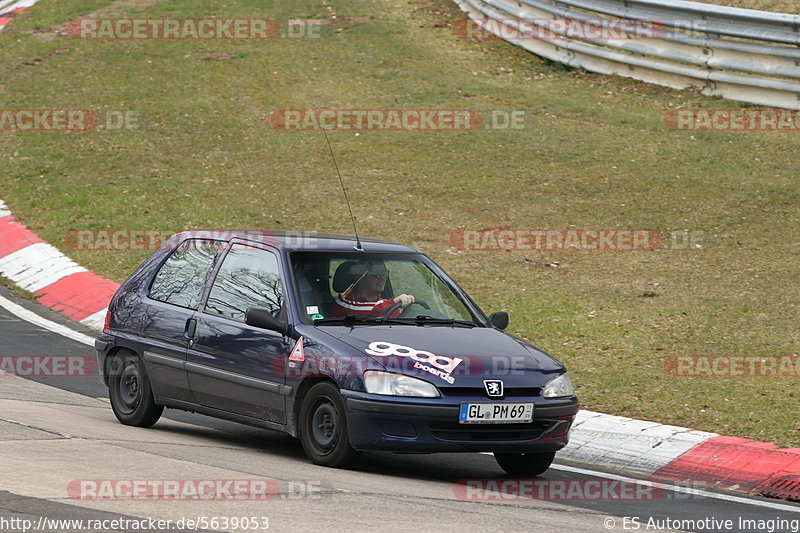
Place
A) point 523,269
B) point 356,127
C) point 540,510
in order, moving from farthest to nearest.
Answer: point 356,127 → point 523,269 → point 540,510

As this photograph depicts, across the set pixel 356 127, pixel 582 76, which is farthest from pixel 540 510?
pixel 582 76

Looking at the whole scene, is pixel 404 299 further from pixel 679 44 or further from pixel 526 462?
pixel 679 44

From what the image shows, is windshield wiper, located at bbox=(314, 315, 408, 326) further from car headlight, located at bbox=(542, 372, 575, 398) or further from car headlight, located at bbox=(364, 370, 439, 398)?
car headlight, located at bbox=(542, 372, 575, 398)

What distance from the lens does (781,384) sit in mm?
9953

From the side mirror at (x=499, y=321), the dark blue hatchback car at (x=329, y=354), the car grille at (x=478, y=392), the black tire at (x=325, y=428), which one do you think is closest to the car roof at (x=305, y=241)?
the dark blue hatchback car at (x=329, y=354)

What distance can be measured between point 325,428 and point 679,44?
1295 cm

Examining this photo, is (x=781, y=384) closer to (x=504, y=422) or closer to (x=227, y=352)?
(x=504, y=422)

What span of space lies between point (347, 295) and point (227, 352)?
0.92m

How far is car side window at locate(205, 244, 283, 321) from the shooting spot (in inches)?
325

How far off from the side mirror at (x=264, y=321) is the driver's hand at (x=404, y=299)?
86cm

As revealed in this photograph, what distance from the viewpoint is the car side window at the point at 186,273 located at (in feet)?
29.0

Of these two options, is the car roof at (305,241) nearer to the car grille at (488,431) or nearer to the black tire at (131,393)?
the black tire at (131,393)

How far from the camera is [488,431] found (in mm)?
7438

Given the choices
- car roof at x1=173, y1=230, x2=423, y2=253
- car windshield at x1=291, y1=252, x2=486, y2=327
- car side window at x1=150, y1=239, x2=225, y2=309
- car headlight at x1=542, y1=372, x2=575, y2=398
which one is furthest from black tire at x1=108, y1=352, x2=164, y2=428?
Result: car headlight at x1=542, y1=372, x2=575, y2=398
